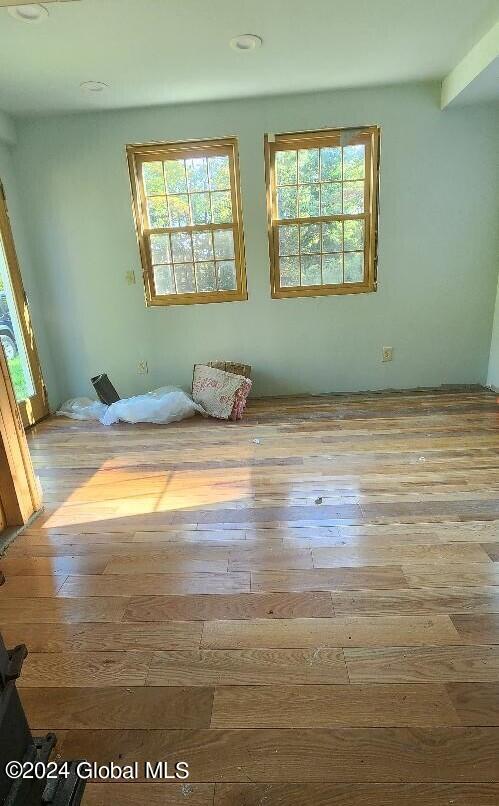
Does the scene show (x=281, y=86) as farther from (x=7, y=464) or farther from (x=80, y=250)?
(x=7, y=464)

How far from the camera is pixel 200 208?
11.8ft

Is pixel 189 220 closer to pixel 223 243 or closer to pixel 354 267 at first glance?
pixel 223 243

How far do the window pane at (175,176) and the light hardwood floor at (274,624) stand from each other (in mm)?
2559

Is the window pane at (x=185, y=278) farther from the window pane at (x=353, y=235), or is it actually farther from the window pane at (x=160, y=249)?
the window pane at (x=353, y=235)

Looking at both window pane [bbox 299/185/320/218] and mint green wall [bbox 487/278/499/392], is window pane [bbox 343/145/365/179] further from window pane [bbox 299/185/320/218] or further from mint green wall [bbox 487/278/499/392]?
mint green wall [bbox 487/278/499/392]

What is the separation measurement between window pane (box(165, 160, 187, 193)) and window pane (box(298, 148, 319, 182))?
103 centimetres

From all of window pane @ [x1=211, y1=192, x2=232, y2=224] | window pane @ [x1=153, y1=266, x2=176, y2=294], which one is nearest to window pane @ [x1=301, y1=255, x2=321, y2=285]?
window pane @ [x1=211, y1=192, x2=232, y2=224]

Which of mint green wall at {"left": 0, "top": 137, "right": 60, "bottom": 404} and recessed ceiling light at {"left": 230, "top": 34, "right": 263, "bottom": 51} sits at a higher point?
recessed ceiling light at {"left": 230, "top": 34, "right": 263, "bottom": 51}

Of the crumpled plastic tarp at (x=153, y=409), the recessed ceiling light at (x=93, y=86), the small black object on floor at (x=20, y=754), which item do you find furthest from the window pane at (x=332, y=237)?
the small black object on floor at (x=20, y=754)

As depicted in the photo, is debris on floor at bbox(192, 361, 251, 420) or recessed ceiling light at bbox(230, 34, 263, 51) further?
debris on floor at bbox(192, 361, 251, 420)

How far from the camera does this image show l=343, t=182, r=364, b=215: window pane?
348 cm

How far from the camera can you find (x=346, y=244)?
3611 mm

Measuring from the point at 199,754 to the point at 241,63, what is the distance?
3.66 meters

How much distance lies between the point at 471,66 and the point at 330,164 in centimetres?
112
